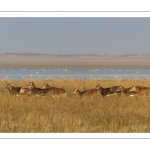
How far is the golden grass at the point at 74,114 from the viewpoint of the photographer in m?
10.0

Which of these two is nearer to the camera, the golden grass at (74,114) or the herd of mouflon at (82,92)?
the golden grass at (74,114)

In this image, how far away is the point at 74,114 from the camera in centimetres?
1133

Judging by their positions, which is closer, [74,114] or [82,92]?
[74,114]

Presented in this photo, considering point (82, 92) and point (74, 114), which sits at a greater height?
point (82, 92)

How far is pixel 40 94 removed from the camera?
14805 mm

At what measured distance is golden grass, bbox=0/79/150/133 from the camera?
10031 mm

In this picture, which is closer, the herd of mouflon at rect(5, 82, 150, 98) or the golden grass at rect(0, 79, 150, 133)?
the golden grass at rect(0, 79, 150, 133)

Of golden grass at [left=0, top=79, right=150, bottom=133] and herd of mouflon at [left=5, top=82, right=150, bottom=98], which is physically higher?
herd of mouflon at [left=5, top=82, right=150, bottom=98]

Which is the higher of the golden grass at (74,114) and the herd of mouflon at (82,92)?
the herd of mouflon at (82,92)
